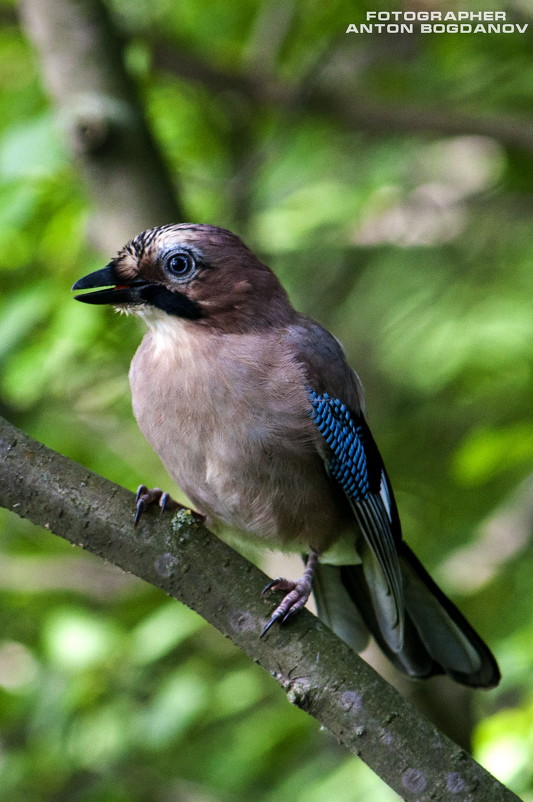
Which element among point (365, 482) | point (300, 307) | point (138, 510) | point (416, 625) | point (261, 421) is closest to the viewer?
point (138, 510)

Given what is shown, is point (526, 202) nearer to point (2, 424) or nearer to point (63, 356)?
point (63, 356)

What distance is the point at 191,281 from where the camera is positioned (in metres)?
3.09

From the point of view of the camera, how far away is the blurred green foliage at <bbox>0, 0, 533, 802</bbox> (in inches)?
147

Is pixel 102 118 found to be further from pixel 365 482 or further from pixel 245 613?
pixel 245 613

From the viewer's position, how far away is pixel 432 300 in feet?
17.1

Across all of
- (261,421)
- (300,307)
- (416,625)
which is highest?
(261,421)

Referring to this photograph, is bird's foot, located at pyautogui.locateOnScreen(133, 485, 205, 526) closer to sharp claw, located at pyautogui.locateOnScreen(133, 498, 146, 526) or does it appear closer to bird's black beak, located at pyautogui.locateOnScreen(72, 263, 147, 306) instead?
sharp claw, located at pyautogui.locateOnScreen(133, 498, 146, 526)

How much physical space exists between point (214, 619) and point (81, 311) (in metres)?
1.46

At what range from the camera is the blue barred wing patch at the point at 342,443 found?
310 cm

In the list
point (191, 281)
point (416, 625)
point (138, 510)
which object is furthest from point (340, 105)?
point (138, 510)

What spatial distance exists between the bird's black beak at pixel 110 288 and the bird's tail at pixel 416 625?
4.10ft

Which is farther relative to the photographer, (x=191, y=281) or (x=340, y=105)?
(x=340, y=105)

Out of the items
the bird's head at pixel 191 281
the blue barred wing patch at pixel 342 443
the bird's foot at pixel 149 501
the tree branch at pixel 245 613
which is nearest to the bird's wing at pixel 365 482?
the blue barred wing patch at pixel 342 443

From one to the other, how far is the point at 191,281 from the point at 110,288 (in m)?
0.26
